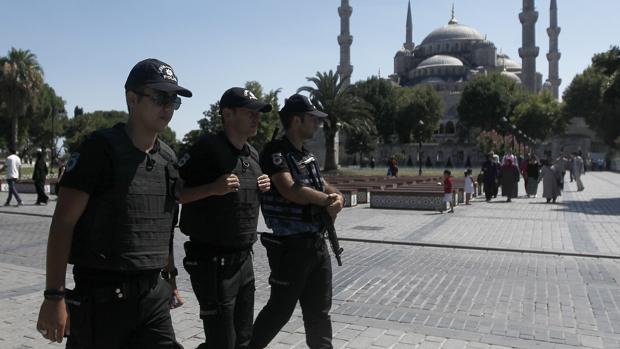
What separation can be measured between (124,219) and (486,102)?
72483 mm

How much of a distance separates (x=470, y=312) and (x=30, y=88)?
147 feet

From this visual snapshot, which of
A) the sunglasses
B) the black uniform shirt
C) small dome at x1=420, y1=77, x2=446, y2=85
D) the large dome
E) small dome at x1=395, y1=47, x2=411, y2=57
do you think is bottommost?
the black uniform shirt

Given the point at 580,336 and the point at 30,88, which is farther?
the point at 30,88

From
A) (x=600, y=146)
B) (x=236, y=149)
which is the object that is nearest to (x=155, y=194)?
(x=236, y=149)

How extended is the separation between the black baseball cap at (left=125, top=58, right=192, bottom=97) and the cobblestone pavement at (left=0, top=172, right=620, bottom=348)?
8.86ft

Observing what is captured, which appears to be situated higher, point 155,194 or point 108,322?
point 155,194

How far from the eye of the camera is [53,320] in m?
2.21

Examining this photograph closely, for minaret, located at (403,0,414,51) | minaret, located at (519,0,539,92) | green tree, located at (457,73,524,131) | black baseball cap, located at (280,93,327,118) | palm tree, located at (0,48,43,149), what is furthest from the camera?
minaret, located at (403,0,414,51)

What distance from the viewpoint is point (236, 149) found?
3.18 m

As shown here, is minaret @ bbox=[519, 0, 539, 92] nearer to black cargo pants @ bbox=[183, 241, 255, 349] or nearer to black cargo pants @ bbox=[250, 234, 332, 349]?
black cargo pants @ bbox=[250, 234, 332, 349]

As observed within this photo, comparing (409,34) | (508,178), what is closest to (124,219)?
(508,178)

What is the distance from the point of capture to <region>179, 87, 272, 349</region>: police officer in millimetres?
2945

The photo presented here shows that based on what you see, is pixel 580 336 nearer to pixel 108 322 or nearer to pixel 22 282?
pixel 108 322

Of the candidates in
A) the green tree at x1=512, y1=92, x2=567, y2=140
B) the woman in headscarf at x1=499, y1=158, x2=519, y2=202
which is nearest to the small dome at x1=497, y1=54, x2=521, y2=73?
the green tree at x1=512, y1=92, x2=567, y2=140
